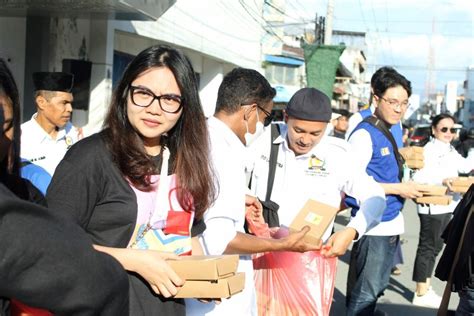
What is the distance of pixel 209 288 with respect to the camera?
1.96m

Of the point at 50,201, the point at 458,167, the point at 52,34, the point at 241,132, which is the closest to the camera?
the point at 50,201

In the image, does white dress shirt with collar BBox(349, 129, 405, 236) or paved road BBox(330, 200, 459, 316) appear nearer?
white dress shirt with collar BBox(349, 129, 405, 236)

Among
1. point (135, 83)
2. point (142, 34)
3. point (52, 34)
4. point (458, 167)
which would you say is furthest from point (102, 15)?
point (135, 83)

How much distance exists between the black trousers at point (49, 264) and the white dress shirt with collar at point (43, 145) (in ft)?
10.7

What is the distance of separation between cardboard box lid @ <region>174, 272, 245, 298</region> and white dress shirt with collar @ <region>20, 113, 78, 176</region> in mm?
2729

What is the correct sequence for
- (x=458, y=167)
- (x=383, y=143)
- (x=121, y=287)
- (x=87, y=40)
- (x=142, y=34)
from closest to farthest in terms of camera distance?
(x=121, y=287), (x=383, y=143), (x=458, y=167), (x=87, y=40), (x=142, y=34)

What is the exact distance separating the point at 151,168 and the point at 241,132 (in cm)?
120

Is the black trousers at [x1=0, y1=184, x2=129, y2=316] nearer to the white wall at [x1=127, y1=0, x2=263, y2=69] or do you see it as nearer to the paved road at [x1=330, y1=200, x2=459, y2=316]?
the paved road at [x1=330, y1=200, x2=459, y2=316]

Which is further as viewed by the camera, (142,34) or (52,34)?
(142,34)

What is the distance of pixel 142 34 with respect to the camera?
38.8 feet

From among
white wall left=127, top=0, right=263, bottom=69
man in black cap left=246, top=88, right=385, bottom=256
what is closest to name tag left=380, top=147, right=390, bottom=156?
man in black cap left=246, top=88, right=385, bottom=256

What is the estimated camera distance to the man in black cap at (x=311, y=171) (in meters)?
3.68

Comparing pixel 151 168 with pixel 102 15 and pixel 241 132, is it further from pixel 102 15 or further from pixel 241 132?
pixel 102 15

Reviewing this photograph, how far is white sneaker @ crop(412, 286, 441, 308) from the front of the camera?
661 centimetres
